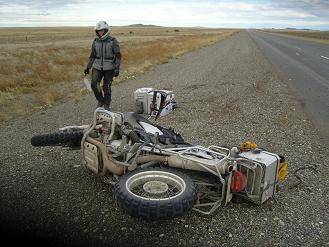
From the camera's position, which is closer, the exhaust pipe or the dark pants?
the exhaust pipe

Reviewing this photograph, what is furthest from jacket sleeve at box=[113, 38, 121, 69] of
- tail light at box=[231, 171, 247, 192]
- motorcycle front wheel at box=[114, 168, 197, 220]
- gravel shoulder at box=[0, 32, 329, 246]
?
tail light at box=[231, 171, 247, 192]

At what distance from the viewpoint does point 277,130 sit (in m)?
8.06

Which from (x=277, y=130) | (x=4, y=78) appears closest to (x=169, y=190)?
(x=277, y=130)

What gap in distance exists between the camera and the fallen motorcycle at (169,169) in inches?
152

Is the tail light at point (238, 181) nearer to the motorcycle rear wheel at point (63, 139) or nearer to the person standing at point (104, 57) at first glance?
the motorcycle rear wheel at point (63, 139)

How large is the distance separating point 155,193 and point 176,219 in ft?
→ 1.52

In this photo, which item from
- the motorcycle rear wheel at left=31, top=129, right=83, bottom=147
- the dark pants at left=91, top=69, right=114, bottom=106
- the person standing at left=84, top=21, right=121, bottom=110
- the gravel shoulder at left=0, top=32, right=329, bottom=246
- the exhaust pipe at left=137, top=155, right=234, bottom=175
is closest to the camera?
the gravel shoulder at left=0, top=32, right=329, bottom=246

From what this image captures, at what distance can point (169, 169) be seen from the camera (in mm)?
4227

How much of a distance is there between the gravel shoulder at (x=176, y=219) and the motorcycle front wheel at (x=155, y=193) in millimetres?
357

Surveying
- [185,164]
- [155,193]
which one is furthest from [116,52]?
[155,193]

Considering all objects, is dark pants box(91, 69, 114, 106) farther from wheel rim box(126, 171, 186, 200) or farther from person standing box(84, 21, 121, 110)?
wheel rim box(126, 171, 186, 200)

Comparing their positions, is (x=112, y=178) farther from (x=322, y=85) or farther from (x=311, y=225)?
(x=322, y=85)

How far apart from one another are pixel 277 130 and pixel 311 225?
413 centimetres

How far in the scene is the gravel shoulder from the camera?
3.84 metres
